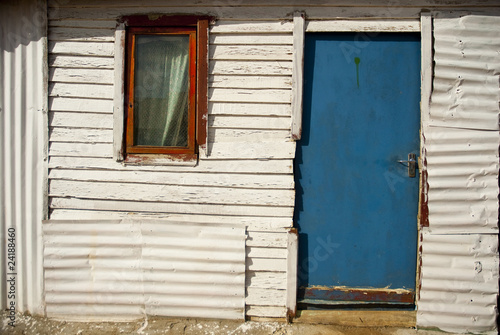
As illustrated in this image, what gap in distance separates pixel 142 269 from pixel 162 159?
100cm

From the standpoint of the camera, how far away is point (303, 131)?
3.14 metres

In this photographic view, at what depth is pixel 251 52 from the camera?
10.2 feet

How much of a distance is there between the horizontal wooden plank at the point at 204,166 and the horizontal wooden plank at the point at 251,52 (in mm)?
891

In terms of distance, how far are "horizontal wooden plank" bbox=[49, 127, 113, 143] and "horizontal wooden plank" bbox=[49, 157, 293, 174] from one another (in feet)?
0.56

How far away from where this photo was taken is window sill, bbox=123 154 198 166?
3.14 meters

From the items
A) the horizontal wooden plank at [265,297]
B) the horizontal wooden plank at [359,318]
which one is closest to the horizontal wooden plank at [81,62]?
the horizontal wooden plank at [265,297]

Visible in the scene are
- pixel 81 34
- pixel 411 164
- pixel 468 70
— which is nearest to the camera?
pixel 468 70

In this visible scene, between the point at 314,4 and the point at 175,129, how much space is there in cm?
162

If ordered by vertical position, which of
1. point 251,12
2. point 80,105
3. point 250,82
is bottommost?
point 80,105

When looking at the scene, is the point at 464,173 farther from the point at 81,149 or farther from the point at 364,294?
the point at 81,149

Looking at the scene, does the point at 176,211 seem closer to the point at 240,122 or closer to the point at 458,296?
the point at 240,122

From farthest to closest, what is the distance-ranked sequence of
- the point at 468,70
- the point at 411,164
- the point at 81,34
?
1. the point at 81,34
2. the point at 411,164
3. the point at 468,70

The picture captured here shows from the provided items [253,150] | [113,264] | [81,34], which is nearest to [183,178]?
[253,150]

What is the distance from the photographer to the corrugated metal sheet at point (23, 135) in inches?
125
